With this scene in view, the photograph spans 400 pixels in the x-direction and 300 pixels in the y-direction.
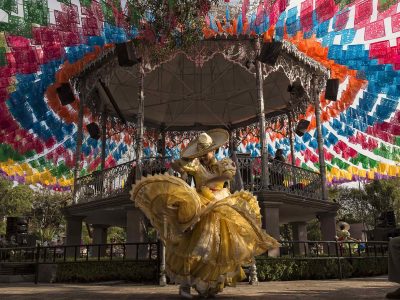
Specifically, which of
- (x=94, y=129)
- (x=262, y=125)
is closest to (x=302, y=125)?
(x=262, y=125)

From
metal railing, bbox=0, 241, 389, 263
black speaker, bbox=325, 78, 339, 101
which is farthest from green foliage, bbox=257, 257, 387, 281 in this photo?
black speaker, bbox=325, 78, 339, 101

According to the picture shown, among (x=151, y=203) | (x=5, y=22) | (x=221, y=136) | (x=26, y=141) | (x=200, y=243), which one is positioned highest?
(x=5, y=22)

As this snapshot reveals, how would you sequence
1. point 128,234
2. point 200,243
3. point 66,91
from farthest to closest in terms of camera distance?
1. point 66,91
2. point 128,234
3. point 200,243

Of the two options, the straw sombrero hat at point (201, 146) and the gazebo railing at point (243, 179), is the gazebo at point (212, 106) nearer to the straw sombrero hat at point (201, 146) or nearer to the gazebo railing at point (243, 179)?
the gazebo railing at point (243, 179)

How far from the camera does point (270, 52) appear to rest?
11.5 metres

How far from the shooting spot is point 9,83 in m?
12.9

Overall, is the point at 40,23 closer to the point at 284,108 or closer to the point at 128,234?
the point at 128,234

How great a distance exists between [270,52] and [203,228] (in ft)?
27.0

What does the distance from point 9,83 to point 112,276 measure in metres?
7.76

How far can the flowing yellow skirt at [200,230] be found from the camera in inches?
180

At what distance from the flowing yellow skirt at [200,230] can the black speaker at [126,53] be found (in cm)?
743

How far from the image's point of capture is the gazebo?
11.5 meters

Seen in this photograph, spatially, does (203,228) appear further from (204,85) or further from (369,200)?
(369,200)

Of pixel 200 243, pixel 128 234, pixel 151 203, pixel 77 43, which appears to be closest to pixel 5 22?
pixel 77 43
